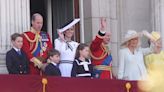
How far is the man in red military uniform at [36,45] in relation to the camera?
10.2 metres

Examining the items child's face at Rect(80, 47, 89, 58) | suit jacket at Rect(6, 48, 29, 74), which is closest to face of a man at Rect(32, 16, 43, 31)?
suit jacket at Rect(6, 48, 29, 74)

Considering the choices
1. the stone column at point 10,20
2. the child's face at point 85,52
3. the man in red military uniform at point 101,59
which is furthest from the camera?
the man in red military uniform at point 101,59

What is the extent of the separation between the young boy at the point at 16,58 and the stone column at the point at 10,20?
43 cm

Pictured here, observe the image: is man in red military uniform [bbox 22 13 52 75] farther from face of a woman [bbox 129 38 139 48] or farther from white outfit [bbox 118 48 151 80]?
face of a woman [bbox 129 38 139 48]

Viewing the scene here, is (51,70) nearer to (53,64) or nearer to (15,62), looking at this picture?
(53,64)

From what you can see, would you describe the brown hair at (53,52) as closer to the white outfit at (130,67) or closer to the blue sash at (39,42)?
the blue sash at (39,42)

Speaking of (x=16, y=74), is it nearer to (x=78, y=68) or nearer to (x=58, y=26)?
(x=78, y=68)

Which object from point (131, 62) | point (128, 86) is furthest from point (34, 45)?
point (131, 62)

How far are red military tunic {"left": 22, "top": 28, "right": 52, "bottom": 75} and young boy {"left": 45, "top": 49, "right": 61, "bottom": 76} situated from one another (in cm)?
22

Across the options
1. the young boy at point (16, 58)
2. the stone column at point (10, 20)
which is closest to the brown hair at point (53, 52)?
the young boy at point (16, 58)

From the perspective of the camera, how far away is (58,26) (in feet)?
44.7

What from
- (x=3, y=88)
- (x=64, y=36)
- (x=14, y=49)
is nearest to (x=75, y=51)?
(x=64, y=36)

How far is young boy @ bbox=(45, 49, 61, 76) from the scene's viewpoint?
10.1 m

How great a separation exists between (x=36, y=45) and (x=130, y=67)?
5.46 ft
